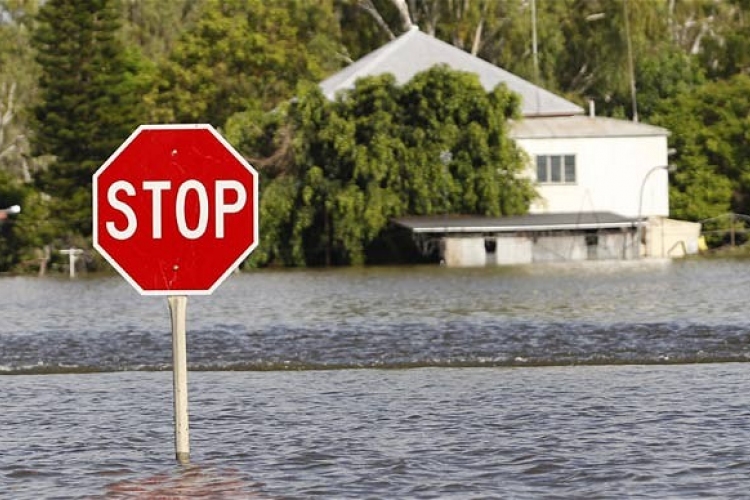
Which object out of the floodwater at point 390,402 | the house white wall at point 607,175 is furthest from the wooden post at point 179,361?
the house white wall at point 607,175

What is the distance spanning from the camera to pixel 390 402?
65.1 feet

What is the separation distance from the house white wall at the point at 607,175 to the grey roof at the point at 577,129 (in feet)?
0.62

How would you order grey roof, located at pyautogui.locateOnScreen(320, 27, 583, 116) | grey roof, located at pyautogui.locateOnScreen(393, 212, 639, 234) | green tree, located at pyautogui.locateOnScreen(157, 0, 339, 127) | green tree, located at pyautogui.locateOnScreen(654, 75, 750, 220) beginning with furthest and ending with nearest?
green tree, located at pyautogui.locateOnScreen(157, 0, 339, 127)
green tree, located at pyautogui.locateOnScreen(654, 75, 750, 220)
grey roof, located at pyautogui.locateOnScreen(320, 27, 583, 116)
grey roof, located at pyautogui.locateOnScreen(393, 212, 639, 234)

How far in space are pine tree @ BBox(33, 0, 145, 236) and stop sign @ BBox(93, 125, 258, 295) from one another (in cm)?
7129

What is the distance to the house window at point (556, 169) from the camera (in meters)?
81.2

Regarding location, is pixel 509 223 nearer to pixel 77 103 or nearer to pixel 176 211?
pixel 77 103

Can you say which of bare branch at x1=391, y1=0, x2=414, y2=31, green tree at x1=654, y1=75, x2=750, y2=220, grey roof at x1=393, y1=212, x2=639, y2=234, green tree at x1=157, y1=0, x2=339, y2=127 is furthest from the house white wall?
bare branch at x1=391, y1=0, x2=414, y2=31

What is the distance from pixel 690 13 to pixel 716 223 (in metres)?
39.4

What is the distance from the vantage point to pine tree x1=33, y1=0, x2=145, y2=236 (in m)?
83.6

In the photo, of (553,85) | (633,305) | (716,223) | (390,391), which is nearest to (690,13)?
(553,85)

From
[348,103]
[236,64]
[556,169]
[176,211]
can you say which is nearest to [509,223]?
[556,169]

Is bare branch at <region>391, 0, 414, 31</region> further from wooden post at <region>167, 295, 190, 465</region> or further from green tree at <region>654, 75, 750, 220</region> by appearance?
wooden post at <region>167, 295, 190, 465</region>

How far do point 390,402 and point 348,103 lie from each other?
60.5m

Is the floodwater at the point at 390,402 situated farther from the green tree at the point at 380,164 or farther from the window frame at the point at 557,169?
the window frame at the point at 557,169
